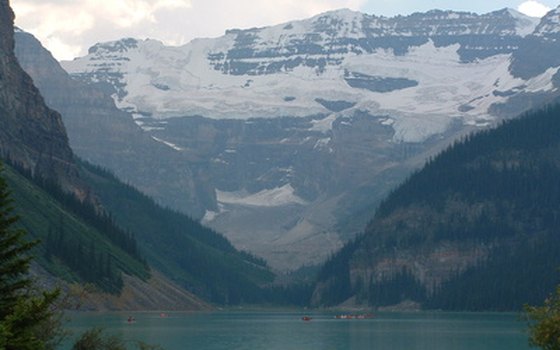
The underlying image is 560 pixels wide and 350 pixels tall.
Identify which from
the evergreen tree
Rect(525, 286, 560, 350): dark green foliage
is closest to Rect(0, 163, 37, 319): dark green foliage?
the evergreen tree

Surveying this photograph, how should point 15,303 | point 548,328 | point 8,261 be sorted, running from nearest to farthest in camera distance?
1. point 15,303
2. point 8,261
3. point 548,328

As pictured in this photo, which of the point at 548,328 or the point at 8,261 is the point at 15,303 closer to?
the point at 8,261

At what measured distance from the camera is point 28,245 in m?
58.2

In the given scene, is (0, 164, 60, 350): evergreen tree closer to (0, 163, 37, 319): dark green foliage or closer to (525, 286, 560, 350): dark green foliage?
(0, 163, 37, 319): dark green foliage

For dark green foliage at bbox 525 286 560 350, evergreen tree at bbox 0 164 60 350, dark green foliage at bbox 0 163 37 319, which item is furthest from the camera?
dark green foliage at bbox 525 286 560 350

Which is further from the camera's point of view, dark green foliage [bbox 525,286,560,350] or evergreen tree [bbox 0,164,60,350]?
dark green foliage [bbox 525,286,560,350]

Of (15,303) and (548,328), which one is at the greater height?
(15,303)

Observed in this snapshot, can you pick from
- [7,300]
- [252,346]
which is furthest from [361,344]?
[7,300]

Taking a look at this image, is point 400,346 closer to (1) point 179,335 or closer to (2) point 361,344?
(2) point 361,344

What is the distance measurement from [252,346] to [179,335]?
23.0 metres

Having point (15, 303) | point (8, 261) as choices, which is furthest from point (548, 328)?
point (8, 261)

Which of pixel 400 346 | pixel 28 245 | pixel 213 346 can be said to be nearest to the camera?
pixel 28 245

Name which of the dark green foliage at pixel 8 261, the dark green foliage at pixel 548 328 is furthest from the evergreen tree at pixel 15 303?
the dark green foliage at pixel 548 328

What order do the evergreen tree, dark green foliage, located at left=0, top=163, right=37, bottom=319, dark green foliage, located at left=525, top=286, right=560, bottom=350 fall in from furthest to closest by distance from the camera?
dark green foliage, located at left=525, top=286, right=560, bottom=350 < dark green foliage, located at left=0, top=163, right=37, bottom=319 < the evergreen tree
